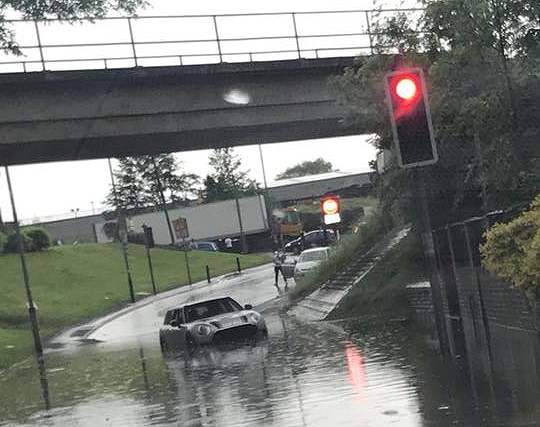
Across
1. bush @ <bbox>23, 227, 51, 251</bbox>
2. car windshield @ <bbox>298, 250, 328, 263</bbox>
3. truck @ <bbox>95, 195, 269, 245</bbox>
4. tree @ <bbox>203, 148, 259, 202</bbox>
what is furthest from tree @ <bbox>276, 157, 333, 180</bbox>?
car windshield @ <bbox>298, 250, 328, 263</bbox>

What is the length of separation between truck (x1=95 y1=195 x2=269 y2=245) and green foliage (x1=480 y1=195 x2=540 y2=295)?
6473cm

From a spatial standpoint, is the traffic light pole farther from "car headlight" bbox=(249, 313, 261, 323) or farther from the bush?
the bush

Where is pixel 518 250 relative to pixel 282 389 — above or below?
above

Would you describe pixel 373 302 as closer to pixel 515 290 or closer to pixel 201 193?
pixel 515 290

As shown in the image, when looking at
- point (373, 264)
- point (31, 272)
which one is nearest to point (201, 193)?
point (31, 272)

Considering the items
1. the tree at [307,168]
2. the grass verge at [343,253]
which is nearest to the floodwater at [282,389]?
the grass verge at [343,253]

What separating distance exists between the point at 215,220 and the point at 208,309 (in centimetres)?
6035

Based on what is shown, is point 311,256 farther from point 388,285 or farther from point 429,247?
point 429,247

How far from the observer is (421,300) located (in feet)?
67.3

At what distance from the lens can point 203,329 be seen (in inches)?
787

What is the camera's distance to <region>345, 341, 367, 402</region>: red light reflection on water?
35.0 feet

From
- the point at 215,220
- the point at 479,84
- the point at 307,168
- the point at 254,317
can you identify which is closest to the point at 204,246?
the point at 215,220

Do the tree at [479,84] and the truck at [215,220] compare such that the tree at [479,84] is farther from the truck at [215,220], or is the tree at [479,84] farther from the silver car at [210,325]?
the truck at [215,220]

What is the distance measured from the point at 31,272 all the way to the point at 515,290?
44.9 metres
